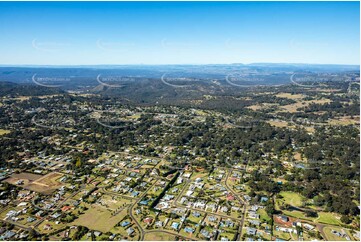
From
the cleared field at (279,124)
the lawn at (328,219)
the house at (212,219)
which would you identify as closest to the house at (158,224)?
the house at (212,219)

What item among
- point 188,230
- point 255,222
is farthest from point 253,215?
point 188,230

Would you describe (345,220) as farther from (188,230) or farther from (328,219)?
(188,230)

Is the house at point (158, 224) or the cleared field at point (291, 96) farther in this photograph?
the cleared field at point (291, 96)

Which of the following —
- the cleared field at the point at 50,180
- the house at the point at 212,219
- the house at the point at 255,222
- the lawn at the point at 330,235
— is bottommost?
the lawn at the point at 330,235

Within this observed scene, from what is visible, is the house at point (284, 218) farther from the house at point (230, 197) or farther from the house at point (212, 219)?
the house at point (212, 219)

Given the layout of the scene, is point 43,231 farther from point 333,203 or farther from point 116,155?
point 333,203

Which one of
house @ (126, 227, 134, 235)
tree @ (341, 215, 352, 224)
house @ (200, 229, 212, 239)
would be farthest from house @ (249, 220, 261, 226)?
house @ (126, 227, 134, 235)

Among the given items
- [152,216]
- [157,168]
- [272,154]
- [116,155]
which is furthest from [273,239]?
[116,155]

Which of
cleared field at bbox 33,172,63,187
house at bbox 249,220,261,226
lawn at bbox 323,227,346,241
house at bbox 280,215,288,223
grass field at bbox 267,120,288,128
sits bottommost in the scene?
grass field at bbox 267,120,288,128

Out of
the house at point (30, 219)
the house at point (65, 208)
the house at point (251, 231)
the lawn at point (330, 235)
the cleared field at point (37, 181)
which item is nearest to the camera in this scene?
the lawn at point (330, 235)

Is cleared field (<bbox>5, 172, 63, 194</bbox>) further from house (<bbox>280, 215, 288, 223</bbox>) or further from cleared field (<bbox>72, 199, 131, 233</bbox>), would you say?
house (<bbox>280, 215, 288, 223</bbox>)

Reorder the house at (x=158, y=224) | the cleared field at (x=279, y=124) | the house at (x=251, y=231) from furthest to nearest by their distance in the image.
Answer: the cleared field at (x=279, y=124) → the house at (x=158, y=224) → the house at (x=251, y=231)
